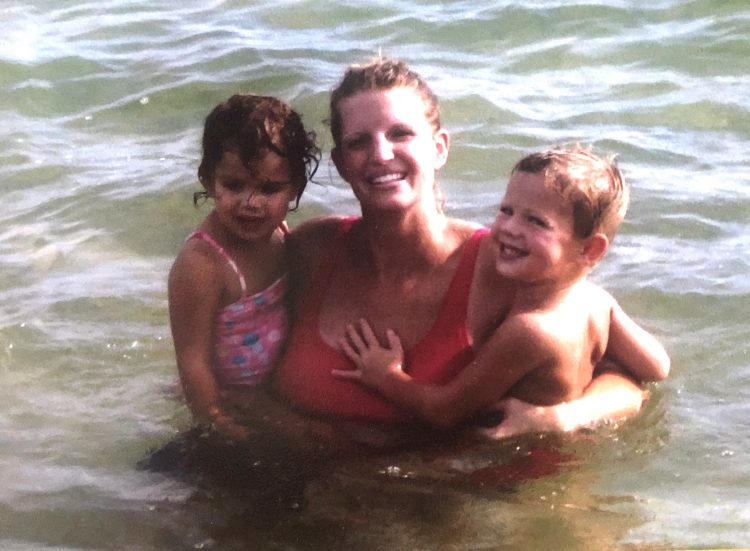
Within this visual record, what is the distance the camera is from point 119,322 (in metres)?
5.48

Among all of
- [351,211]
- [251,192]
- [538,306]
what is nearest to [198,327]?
[251,192]

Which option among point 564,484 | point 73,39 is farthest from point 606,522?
point 73,39

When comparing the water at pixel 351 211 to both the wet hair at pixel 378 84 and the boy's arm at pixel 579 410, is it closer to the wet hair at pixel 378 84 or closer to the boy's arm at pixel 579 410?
the boy's arm at pixel 579 410

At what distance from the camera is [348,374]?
13.0 feet

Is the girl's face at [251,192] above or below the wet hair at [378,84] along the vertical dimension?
below

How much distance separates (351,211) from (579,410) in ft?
8.35

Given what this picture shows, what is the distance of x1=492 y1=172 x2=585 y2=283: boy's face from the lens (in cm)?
371

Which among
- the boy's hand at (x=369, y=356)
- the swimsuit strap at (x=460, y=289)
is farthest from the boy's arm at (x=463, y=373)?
the swimsuit strap at (x=460, y=289)

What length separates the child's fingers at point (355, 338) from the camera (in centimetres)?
395

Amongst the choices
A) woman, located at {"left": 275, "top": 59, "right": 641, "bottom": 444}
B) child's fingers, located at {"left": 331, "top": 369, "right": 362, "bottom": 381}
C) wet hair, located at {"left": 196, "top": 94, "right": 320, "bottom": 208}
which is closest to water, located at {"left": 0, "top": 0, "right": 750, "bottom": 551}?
woman, located at {"left": 275, "top": 59, "right": 641, "bottom": 444}

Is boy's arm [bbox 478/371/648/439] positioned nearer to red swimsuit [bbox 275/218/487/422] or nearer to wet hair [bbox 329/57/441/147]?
red swimsuit [bbox 275/218/487/422]

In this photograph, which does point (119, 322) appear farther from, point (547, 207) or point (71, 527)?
point (547, 207)

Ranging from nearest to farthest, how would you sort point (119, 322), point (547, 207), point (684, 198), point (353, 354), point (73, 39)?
point (547, 207) → point (353, 354) → point (119, 322) → point (684, 198) → point (73, 39)

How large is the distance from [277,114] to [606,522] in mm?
1693
